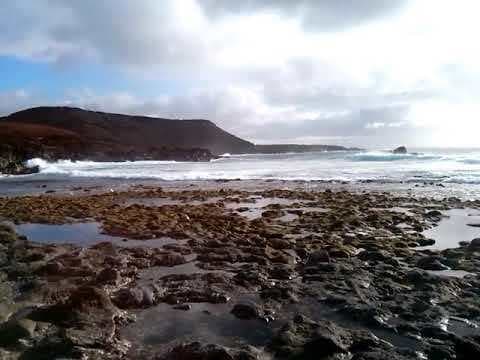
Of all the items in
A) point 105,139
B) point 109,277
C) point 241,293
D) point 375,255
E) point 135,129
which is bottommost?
point 241,293

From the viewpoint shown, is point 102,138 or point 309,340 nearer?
point 309,340

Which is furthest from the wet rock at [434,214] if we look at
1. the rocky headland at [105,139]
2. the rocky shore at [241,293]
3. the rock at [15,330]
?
the rocky headland at [105,139]

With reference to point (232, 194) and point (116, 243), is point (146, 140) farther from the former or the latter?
point (116, 243)

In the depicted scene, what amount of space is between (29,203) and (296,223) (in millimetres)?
11476

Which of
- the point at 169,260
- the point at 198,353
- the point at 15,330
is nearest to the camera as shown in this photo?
the point at 198,353

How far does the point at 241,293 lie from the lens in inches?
270

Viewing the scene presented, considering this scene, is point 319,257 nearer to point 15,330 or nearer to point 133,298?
point 133,298

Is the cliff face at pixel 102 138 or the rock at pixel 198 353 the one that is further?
the cliff face at pixel 102 138

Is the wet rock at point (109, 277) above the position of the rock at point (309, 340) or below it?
above

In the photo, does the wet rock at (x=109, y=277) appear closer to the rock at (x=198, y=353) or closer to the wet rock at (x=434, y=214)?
the rock at (x=198, y=353)

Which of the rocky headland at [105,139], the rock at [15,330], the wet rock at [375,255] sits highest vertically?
the rocky headland at [105,139]

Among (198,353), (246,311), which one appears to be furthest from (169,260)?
(198,353)

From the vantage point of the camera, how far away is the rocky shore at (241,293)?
197 inches

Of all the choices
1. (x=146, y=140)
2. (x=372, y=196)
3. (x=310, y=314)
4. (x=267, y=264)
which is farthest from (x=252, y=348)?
(x=146, y=140)
